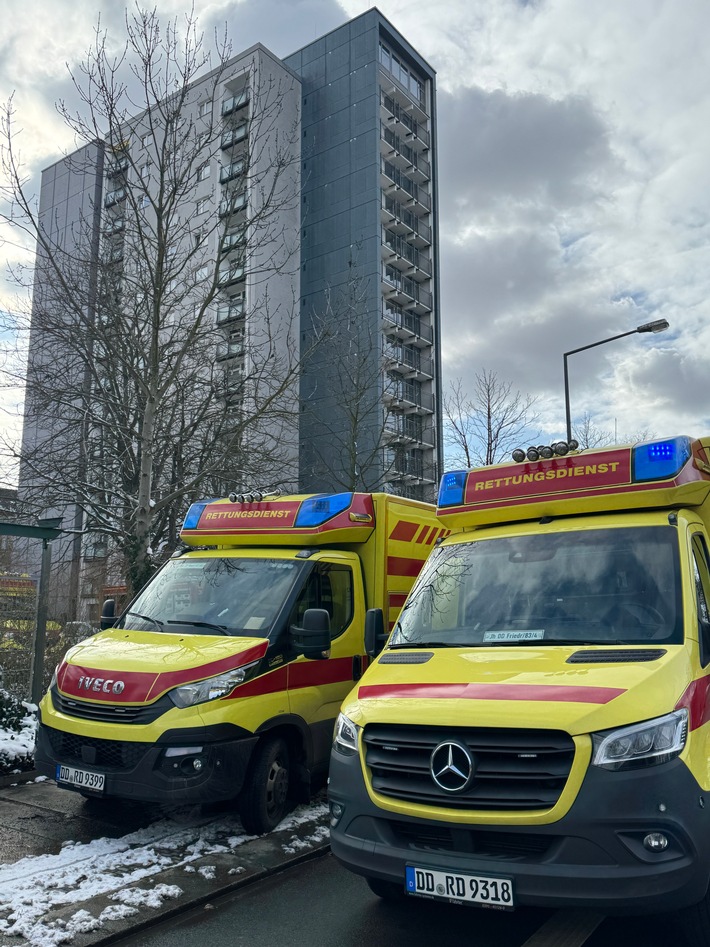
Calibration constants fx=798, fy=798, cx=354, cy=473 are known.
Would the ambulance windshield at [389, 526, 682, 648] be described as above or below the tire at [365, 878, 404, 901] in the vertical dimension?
above

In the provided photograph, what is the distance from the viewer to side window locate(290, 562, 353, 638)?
6.89 meters

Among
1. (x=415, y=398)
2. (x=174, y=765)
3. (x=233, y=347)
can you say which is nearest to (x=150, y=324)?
(x=233, y=347)

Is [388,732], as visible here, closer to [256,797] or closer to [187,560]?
[256,797]

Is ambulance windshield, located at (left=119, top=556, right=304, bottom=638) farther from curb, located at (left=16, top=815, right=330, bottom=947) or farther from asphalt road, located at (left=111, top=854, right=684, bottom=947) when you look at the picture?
asphalt road, located at (left=111, top=854, right=684, bottom=947)

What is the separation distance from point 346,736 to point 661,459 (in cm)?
268

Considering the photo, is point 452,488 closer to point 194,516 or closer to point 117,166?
point 194,516

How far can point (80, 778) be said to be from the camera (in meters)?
5.81

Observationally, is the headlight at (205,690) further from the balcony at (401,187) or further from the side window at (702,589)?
the balcony at (401,187)

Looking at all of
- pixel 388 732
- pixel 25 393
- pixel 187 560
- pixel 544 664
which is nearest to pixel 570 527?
pixel 544 664

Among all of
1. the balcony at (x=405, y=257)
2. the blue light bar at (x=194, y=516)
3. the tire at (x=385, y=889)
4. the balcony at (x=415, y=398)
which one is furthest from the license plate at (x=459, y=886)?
the balcony at (x=405, y=257)

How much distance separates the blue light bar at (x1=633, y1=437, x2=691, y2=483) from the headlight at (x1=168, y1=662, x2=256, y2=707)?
3.21 meters

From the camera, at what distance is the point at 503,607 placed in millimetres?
5012

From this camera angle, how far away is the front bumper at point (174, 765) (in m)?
5.57

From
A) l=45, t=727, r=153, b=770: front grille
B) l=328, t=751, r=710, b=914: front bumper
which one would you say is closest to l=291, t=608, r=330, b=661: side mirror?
l=45, t=727, r=153, b=770: front grille
